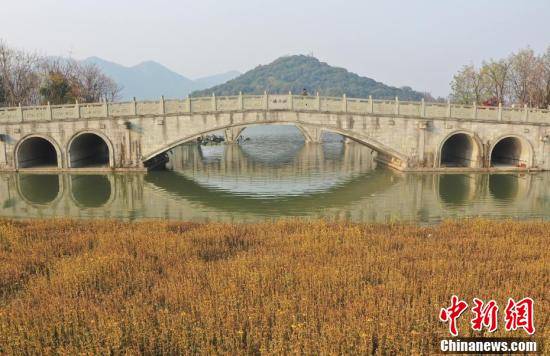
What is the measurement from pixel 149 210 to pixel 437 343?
16774mm

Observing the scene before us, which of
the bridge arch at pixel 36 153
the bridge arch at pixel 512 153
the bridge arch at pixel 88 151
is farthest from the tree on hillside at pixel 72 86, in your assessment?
the bridge arch at pixel 512 153

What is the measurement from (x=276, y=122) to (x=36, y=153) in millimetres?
19136

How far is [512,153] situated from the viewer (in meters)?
33.1

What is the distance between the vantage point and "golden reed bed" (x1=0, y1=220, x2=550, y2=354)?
21.5ft

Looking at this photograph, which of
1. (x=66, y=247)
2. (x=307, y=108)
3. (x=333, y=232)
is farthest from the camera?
(x=307, y=108)

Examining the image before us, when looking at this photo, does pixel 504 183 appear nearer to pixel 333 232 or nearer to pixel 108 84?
pixel 333 232

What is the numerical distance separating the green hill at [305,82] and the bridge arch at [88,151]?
340 feet

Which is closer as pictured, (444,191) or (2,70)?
(444,191)

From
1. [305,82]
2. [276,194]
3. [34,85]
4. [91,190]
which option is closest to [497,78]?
[276,194]

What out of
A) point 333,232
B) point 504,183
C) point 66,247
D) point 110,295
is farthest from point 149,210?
point 504,183

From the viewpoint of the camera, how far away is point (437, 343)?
6441 mm

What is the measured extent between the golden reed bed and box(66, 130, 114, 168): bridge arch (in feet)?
58.1

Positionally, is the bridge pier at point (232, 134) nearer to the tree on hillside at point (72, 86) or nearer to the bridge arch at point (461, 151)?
the tree on hillside at point (72, 86)

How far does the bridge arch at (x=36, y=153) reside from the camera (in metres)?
30.5
